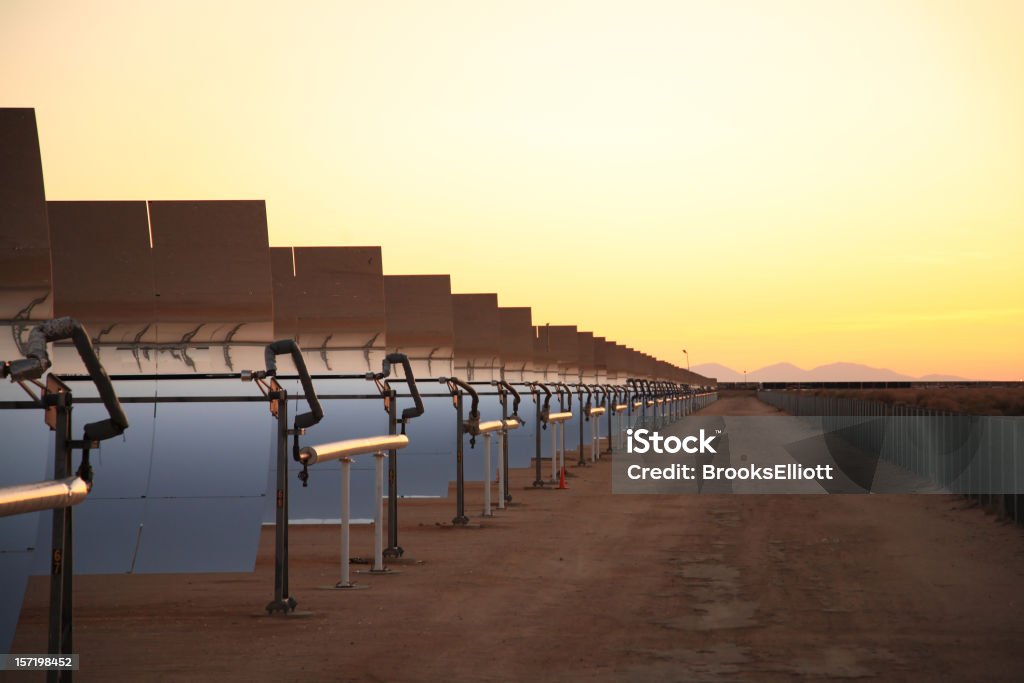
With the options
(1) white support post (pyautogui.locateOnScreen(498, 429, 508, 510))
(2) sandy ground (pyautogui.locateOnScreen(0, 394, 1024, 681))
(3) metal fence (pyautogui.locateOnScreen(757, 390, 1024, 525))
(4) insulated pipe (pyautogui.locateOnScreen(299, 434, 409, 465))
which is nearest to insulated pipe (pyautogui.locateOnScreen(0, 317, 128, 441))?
(2) sandy ground (pyautogui.locateOnScreen(0, 394, 1024, 681))

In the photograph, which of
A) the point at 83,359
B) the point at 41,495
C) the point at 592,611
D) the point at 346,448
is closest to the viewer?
the point at 41,495

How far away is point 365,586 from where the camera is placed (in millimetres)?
12477

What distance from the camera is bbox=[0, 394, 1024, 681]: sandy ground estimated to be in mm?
8789

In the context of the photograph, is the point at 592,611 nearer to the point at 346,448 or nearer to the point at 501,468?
the point at 346,448

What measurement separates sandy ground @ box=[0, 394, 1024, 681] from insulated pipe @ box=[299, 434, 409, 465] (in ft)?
4.22

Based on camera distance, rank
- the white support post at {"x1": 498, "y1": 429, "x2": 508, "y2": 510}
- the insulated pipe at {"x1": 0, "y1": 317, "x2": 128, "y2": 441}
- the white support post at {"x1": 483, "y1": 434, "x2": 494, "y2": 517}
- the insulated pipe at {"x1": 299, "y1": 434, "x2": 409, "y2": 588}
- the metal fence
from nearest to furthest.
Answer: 1. the insulated pipe at {"x1": 0, "y1": 317, "x2": 128, "y2": 441}
2. the insulated pipe at {"x1": 299, "y1": 434, "x2": 409, "y2": 588}
3. the white support post at {"x1": 483, "y1": 434, "x2": 494, "y2": 517}
4. the metal fence
5. the white support post at {"x1": 498, "y1": 429, "x2": 508, "y2": 510}

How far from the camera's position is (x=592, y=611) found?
11000 mm

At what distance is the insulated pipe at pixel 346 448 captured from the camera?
10.9m

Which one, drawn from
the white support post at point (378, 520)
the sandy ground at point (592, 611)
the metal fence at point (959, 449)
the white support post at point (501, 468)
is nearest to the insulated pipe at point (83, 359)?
the sandy ground at point (592, 611)

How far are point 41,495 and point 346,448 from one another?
216 inches

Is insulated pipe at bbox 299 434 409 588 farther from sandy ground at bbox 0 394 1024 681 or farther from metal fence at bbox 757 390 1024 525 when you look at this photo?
metal fence at bbox 757 390 1024 525

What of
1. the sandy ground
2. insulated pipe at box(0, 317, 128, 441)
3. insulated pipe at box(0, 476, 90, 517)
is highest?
insulated pipe at box(0, 317, 128, 441)

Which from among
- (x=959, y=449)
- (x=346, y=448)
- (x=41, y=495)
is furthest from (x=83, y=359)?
(x=959, y=449)

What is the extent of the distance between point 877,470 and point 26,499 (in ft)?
94.8
